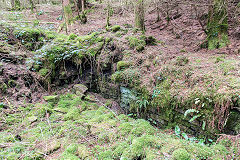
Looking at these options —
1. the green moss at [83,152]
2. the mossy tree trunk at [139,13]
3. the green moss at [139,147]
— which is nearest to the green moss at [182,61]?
the green moss at [139,147]

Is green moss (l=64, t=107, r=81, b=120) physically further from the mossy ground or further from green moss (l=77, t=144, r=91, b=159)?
green moss (l=77, t=144, r=91, b=159)

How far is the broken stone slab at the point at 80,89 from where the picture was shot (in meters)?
6.36

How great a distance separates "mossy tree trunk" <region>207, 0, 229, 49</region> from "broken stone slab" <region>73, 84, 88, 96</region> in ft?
19.0

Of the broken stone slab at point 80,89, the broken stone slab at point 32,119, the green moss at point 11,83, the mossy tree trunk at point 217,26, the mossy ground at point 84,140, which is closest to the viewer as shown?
the mossy ground at point 84,140

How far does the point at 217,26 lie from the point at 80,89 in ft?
21.1

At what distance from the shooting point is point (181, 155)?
7.52 feet

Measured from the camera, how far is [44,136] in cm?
354

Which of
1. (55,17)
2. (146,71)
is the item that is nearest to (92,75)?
(146,71)

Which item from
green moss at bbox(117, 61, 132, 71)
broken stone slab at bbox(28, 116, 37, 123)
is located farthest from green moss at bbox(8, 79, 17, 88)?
green moss at bbox(117, 61, 132, 71)

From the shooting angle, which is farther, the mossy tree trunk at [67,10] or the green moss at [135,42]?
the mossy tree trunk at [67,10]

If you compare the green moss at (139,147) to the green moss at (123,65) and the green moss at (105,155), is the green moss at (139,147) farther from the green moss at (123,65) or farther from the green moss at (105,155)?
the green moss at (123,65)

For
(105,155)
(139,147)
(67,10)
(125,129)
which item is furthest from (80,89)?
(67,10)

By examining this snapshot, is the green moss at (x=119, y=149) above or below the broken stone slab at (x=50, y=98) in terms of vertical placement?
above

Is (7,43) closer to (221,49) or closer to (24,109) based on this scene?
(24,109)
